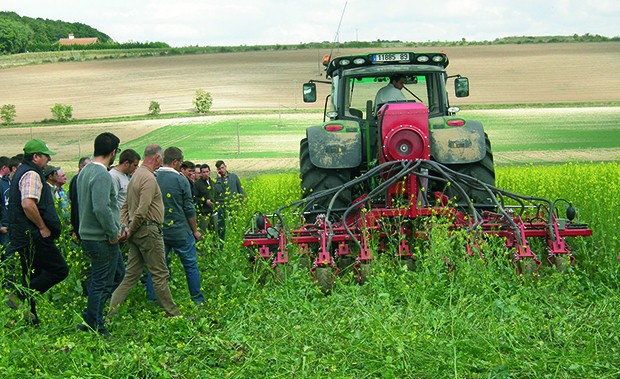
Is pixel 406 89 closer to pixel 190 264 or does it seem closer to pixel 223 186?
pixel 223 186

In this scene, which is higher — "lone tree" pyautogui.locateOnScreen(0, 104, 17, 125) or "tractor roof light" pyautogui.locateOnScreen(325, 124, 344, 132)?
"tractor roof light" pyautogui.locateOnScreen(325, 124, 344, 132)

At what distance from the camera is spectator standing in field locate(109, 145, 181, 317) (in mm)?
6816

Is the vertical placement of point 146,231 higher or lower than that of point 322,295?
higher

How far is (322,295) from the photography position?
6.81m

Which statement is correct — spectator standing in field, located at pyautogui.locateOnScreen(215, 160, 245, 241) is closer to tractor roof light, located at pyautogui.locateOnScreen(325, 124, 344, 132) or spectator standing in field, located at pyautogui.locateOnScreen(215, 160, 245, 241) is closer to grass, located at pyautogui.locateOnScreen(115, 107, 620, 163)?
tractor roof light, located at pyautogui.locateOnScreen(325, 124, 344, 132)

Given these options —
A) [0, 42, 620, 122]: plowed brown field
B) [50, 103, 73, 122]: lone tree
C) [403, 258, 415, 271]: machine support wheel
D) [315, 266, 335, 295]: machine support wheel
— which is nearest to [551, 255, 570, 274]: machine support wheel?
[403, 258, 415, 271]: machine support wheel

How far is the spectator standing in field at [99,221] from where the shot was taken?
625cm

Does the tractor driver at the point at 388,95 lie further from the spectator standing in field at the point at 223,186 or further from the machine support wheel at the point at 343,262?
the spectator standing in field at the point at 223,186

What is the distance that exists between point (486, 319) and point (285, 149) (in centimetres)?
2242

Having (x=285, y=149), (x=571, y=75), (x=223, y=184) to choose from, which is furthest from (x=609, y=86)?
(x=223, y=184)

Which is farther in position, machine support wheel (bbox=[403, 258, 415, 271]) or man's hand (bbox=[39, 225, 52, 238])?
machine support wheel (bbox=[403, 258, 415, 271])

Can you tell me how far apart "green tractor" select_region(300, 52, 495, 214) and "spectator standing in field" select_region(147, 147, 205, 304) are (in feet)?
4.65

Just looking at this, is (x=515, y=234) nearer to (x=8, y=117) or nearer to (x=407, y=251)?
(x=407, y=251)

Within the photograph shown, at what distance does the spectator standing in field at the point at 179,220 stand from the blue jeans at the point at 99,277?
942 mm
